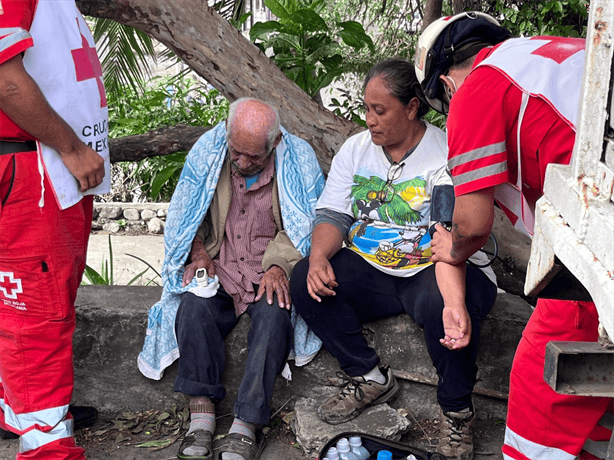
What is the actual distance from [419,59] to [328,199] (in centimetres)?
110

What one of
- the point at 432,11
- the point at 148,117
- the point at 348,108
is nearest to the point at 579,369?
the point at 432,11

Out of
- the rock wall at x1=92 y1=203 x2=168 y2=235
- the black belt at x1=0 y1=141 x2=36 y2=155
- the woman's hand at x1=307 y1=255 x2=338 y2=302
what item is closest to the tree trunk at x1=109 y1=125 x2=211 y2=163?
the woman's hand at x1=307 y1=255 x2=338 y2=302

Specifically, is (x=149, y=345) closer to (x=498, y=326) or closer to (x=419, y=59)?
(x=498, y=326)

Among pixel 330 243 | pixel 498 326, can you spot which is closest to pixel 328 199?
pixel 330 243

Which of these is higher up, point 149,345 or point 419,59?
point 419,59

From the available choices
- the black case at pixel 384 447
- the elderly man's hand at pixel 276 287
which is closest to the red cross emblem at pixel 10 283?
the elderly man's hand at pixel 276 287

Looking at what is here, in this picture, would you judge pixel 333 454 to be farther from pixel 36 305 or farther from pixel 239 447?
pixel 36 305

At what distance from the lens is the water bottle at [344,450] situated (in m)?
2.65

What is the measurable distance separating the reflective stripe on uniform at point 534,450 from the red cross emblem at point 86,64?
1872 mm

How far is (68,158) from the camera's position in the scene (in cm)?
247

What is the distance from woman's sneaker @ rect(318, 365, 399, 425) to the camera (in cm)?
294

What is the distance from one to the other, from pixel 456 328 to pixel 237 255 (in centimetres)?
107

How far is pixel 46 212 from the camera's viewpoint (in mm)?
2469

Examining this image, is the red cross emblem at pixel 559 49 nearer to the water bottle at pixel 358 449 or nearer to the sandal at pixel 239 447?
the water bottle at pixel 358 449
